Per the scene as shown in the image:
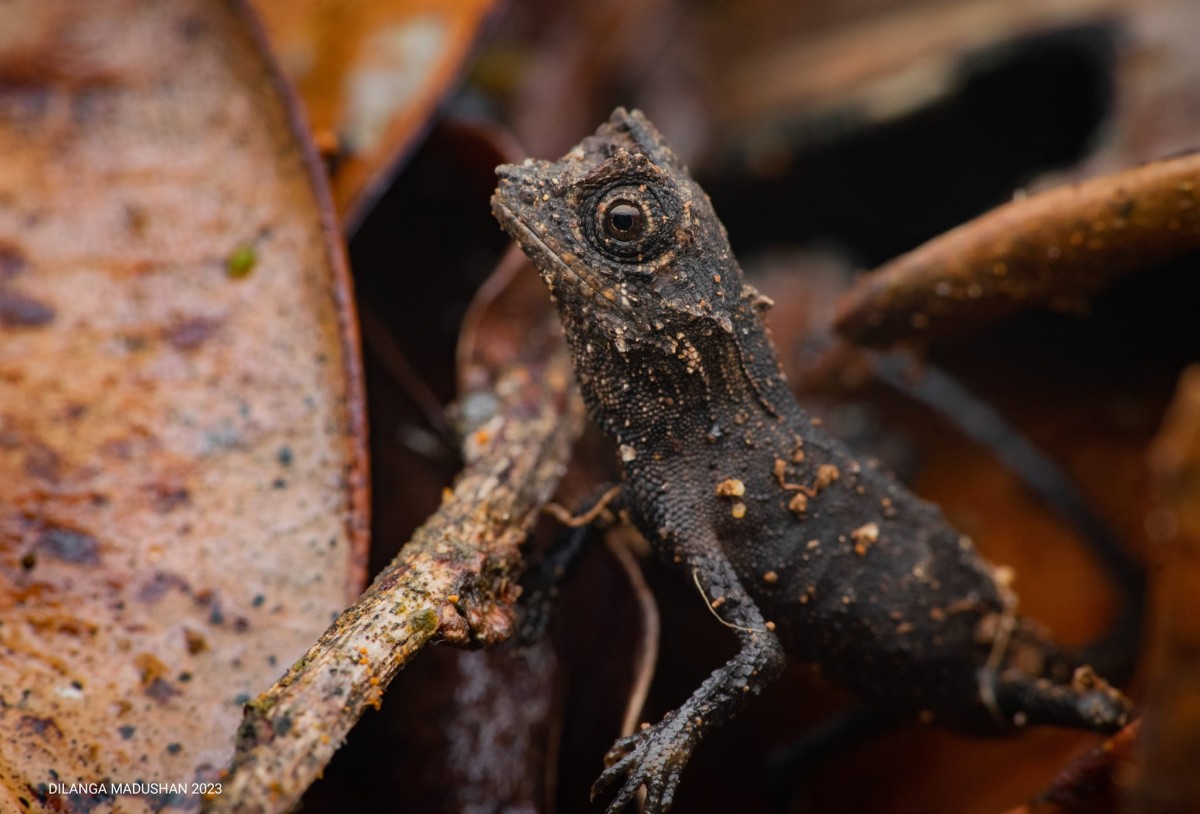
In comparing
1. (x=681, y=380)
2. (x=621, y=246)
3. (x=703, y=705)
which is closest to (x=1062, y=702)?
(x=703, y=705)

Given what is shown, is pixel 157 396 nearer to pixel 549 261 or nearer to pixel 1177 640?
pixel 549 261

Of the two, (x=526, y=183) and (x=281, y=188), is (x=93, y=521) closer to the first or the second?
(x=281, y=188)

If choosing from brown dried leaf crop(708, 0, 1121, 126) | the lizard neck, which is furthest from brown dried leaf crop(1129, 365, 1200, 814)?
brown dried leaf crop(708, 0, 1121, 126)

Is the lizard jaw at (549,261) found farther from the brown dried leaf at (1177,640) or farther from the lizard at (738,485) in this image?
the brown dried leaf at (1177,640)

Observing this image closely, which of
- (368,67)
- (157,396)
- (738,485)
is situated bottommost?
(738,485)

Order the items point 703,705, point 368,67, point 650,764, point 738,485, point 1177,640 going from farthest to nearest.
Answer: point 368,67 → point 738,485 → point 703,705 → point 650,764 → point 1177,640
